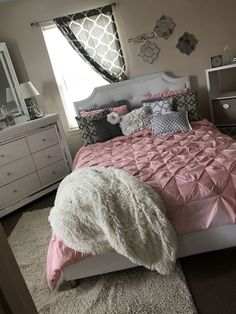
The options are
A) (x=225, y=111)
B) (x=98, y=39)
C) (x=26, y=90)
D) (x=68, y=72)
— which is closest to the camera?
(x=26, y=90)

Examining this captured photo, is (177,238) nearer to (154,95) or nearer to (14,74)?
(154,95)

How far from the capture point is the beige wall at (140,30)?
357 cm

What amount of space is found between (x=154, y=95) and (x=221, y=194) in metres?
2.15

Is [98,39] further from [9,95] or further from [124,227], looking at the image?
[124,227]

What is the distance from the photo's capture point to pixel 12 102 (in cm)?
366

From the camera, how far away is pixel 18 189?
3332mm

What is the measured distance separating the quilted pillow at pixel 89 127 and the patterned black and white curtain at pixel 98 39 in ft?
2.43

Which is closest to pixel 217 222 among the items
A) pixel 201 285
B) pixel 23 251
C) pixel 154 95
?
pixel 201 285

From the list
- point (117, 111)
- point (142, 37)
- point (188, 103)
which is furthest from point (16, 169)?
point (142, 37)

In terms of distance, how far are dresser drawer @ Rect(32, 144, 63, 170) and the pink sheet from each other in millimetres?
934

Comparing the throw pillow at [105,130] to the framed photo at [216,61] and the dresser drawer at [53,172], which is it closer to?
the dresser drawer at [53,172]

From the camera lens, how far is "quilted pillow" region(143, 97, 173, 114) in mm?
3277

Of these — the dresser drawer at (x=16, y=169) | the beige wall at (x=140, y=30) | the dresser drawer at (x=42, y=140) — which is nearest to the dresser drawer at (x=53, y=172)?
the dresser drawer at (x=16, y=169)

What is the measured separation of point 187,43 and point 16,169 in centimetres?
264
